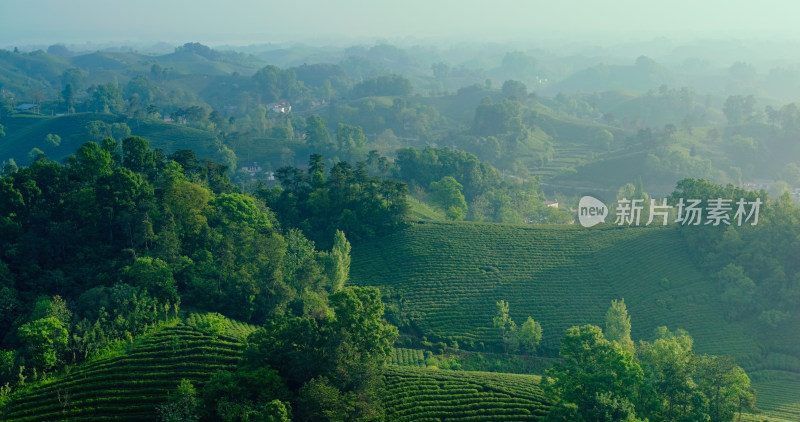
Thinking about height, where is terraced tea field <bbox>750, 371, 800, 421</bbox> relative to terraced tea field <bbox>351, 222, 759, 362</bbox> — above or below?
below

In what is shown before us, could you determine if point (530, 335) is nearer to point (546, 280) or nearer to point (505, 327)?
point (505, 327)


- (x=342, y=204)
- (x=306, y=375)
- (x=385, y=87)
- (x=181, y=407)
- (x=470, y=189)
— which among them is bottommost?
(x=181, y=407)

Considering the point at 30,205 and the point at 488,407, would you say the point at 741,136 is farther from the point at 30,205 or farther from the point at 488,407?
the point at 30,205

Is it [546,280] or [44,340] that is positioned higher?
[44,340]

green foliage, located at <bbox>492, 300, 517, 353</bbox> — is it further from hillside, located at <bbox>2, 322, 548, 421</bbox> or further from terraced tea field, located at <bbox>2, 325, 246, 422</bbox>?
terraced tea field, located at <bbox>2, 325, 246, 422</bbox>

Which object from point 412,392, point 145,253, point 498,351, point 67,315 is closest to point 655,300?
point 498,351
